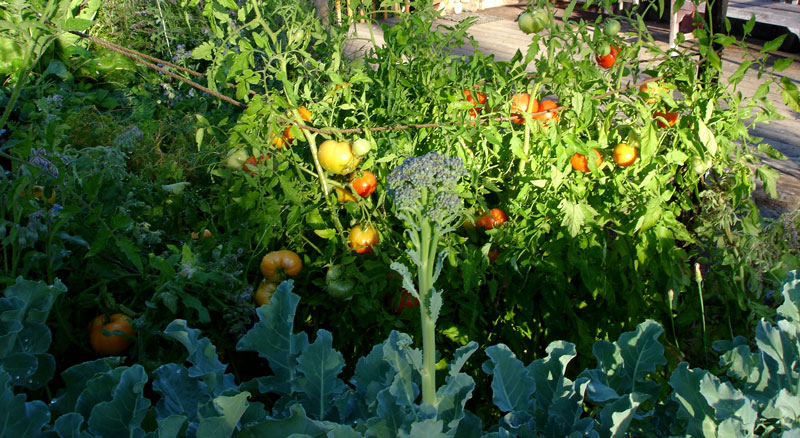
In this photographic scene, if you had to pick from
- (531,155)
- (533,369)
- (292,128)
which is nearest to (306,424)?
(533,369)

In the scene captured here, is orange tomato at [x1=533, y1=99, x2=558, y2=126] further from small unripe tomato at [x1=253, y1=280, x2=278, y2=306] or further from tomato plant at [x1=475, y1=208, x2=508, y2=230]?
small unripe tomato at [x1=253, y1=280, x2=278, y2=306]

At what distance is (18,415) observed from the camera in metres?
0.80

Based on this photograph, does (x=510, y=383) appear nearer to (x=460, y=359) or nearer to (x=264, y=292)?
(x=460, y=359)

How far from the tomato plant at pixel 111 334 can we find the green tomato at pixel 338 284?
1.45ft

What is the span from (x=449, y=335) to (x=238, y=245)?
0.56 metres

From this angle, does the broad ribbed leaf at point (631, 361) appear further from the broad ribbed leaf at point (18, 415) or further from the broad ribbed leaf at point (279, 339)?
the broad ribbed leaf at point (18, 415)

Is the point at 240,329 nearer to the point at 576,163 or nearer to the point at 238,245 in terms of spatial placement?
the point at 238,245

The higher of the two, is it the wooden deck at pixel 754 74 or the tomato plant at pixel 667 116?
the tomato plant at pixel 667 116

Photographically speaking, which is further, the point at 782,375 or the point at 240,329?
the point at 240,329

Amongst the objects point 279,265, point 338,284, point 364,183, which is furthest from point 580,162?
point 279,265

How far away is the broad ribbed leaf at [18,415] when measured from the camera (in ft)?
2.57

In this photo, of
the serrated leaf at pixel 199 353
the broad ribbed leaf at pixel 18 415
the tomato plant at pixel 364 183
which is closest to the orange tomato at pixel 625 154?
the tomato plant at pixel 364 183

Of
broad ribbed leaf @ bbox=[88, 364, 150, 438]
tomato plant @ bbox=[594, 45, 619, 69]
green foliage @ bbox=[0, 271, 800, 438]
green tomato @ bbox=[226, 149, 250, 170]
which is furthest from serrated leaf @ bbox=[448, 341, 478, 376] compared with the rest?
tomato plant @ bbox=[594, 45, 619, 69]

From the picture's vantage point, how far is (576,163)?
1.63m
